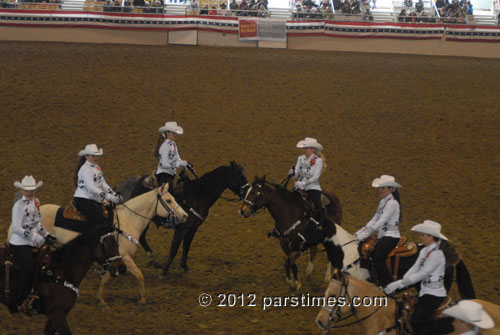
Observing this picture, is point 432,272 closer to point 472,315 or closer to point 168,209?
point 472,315

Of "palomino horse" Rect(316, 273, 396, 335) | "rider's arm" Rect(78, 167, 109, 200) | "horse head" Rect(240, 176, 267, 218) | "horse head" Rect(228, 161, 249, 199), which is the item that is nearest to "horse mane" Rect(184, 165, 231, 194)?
"horse head" Rect(228, 161, 249, 199)

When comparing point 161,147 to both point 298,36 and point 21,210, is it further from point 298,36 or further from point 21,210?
point 298,36

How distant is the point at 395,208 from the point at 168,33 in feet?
67.9

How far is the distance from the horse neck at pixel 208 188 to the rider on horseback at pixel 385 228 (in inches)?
121

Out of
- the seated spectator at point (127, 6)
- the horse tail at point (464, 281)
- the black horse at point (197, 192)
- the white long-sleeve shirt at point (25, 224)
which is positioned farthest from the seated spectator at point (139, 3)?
the horse tail at point (464, 281)

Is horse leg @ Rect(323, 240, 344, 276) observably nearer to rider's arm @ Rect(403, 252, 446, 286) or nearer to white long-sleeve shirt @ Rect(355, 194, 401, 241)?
white long-sleeve shirt @ Rect(355, 194, 401, 241)

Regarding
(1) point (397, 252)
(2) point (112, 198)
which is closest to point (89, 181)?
(2) point (112, 198)

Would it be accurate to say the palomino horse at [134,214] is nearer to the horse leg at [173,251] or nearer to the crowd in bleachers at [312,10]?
the horse leg at [173,251]

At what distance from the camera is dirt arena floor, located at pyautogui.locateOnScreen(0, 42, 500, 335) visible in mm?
8852

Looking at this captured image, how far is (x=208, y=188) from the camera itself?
1002 centimetres

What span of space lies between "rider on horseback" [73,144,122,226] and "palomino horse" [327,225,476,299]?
10.7 ft

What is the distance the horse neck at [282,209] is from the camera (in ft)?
29.8

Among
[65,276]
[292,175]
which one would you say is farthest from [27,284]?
[292,175]

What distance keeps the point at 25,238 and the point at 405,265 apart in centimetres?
452
